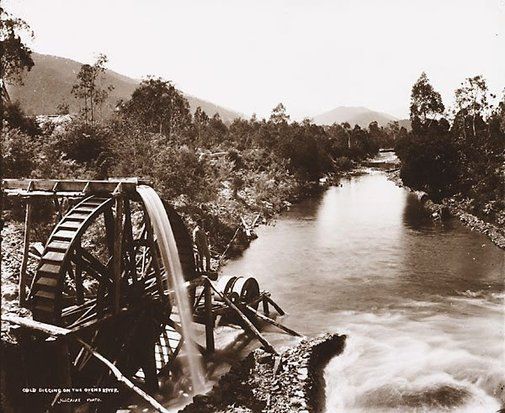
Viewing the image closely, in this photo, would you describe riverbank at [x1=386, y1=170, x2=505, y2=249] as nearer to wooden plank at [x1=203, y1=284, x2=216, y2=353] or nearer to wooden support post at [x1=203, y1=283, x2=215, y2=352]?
wooden plank at [x1=203, y1=284, x2=216, y2=353]

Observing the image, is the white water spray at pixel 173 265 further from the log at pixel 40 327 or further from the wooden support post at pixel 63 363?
the wooden support post at pixel 63 363

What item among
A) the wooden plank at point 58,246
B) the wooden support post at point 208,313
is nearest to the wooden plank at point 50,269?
the wooden plank at point 58,246

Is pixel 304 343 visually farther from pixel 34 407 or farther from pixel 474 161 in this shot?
pixel 474 161

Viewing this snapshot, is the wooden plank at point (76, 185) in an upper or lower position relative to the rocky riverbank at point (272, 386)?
upper

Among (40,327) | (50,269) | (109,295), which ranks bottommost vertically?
(109,295)

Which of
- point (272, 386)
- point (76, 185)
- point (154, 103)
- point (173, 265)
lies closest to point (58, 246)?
point (76, 185)

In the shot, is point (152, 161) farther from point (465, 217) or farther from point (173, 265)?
point (465, 217)

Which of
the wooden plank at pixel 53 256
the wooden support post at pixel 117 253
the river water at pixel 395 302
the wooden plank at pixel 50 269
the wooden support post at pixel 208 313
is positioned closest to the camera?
the wooden plank at pixel 50 269
